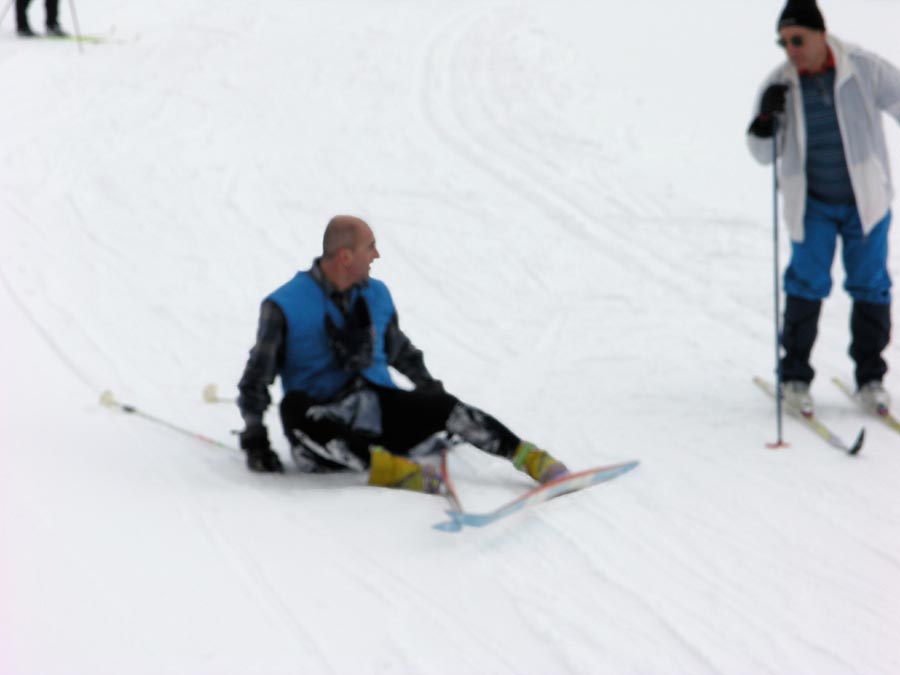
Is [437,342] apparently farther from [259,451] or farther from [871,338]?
[871,338]

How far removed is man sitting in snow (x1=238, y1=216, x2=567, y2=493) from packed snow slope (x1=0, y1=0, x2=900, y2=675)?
14 centimetres

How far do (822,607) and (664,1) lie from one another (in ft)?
39.0

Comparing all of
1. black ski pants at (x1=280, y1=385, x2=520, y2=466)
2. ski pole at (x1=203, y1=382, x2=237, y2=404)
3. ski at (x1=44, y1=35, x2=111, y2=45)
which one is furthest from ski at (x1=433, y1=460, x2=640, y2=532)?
ski at (x1=44, y1=35, x2=111, y2=45)

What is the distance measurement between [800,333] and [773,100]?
3.34 ft

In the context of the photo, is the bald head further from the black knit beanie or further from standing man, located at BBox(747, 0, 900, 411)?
the black knit beanie

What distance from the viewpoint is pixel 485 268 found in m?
7.47

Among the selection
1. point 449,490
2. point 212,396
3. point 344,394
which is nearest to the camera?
point 449,490

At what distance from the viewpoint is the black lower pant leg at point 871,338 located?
203 inches

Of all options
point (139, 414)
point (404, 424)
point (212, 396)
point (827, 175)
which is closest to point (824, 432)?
point (827, 175)

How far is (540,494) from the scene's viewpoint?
403 centimetres

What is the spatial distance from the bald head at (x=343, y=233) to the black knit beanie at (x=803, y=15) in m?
1.91

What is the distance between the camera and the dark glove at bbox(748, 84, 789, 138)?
4895 mm

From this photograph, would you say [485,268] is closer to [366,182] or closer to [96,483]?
[366,182]

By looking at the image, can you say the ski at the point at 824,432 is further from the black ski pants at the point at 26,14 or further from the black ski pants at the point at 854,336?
the black ski pants at the point at 26,14
